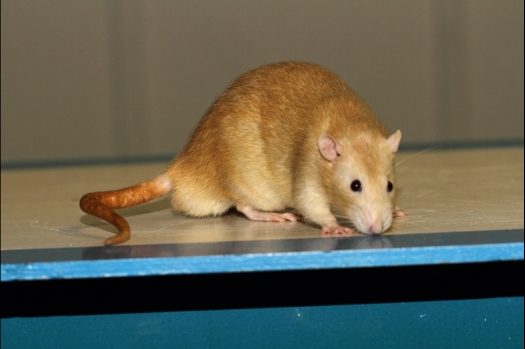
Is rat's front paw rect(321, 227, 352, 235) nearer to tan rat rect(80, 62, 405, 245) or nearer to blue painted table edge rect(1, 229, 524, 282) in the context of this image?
tan rat rect(80, 62, 405, 245)

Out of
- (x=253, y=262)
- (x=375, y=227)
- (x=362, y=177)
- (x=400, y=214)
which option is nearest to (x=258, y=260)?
(x=253, y=262)

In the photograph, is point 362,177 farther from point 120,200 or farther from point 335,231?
point 120,200

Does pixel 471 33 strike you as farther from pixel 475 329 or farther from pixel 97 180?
pixel 475 329

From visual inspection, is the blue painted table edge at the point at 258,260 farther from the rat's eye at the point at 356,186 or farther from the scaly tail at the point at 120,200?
the rat's eye at the point at 356,186

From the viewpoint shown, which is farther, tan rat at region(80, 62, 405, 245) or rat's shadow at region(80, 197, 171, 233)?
rat's shadow at region(80, 197, 171, 233)

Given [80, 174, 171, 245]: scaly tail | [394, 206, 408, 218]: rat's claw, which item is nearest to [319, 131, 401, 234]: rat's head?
[394, 206, 408, 218]: rat's claw

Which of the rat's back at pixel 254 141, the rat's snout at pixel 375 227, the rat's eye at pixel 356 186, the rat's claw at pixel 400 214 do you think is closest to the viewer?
the rat's snout at pixel 375 227

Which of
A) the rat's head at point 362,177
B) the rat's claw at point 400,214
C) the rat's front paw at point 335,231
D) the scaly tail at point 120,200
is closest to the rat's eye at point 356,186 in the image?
the rat's head at point 362,177

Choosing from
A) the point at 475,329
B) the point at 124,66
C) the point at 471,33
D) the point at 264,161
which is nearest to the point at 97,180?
the point at 264,161
